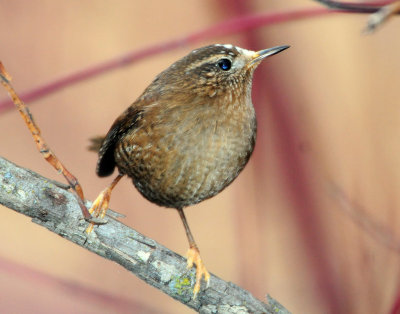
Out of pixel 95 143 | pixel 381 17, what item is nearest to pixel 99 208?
pixel 95 143

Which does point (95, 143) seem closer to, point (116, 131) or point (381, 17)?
point (116, 131)

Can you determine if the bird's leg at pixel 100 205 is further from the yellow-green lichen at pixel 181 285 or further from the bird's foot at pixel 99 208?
the yellow-green lichen at pixel 181 285

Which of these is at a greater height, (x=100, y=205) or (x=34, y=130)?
(x=100, y=205)

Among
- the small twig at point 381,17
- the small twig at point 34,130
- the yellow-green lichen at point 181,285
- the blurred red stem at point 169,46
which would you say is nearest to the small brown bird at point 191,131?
the yellow-green lichen at point 181,285

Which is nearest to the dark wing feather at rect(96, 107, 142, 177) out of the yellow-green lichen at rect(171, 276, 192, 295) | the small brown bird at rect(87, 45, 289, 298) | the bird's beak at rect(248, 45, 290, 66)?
the small brown bird at rect(87, 45, 289, 298)

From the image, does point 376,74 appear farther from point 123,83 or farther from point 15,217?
point 15,217

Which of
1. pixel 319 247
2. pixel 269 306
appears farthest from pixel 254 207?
pixel 269 306

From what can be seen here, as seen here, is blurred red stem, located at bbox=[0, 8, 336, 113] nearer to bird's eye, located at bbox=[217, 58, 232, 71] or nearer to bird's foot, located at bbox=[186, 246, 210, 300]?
bird's eye, located at bbox=[217, 58, 232, 71]
